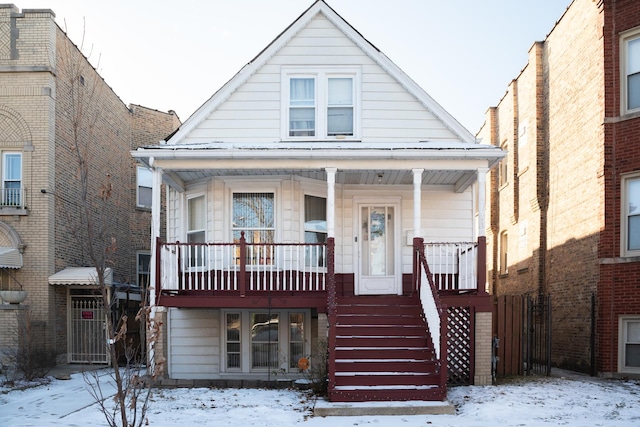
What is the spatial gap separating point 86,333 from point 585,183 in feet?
41.8

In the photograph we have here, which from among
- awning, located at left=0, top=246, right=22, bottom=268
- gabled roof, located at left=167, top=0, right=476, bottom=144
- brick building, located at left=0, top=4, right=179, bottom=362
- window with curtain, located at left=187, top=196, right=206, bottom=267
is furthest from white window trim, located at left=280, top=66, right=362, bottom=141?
awning, located at left=0, top=246, right=22, bottom=268

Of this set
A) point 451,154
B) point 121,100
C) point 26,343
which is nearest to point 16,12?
point 121,100

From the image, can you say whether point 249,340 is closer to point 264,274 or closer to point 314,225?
point 264,274

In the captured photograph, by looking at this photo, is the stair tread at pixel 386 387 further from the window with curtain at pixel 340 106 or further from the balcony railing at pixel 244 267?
Answer: the window with curtain at pixel 340 106

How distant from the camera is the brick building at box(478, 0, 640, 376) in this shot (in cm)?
1264

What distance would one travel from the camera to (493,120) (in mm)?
22703

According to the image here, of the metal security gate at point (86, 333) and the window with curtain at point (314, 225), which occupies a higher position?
the window with curtain at point (314, 225)

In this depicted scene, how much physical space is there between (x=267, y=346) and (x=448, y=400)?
486 cm

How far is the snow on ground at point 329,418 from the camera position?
8.76m

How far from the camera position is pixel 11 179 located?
1535 cm

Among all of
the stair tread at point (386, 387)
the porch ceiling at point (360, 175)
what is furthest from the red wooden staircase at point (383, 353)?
the porch ceiling at point (360, 175)

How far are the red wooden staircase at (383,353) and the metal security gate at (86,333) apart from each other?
292 inches

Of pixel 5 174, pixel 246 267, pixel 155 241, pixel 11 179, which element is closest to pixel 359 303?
pixel 246 267

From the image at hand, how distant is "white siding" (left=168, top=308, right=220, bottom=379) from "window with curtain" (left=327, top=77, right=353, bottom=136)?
4828 mm
